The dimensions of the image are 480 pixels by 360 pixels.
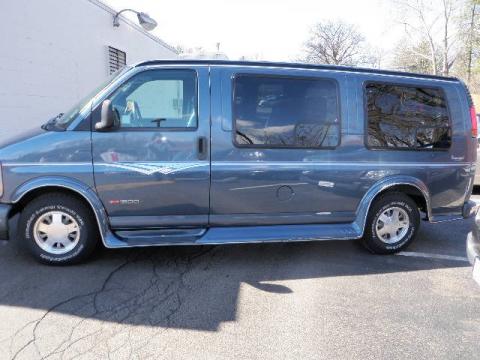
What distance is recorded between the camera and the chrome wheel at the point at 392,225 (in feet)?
15.5

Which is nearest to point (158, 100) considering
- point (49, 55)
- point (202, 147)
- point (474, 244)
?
point (202, 147)

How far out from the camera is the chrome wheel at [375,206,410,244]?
4.72m

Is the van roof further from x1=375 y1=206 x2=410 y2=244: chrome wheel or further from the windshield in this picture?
x1=375 y1=206 x2=410 y2=244: chrome wheel

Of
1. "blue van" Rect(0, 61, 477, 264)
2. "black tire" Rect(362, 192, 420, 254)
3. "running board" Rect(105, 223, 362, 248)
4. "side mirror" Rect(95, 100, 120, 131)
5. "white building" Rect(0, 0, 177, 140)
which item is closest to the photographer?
"side mirror" Rect(95, 100, 120, 131)

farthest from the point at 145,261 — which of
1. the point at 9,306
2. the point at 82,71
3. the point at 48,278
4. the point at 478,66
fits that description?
the point at 478,66

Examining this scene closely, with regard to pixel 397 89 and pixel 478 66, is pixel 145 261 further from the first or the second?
pixel 478 66

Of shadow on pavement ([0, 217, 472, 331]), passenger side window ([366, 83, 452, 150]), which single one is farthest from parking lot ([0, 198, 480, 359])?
passenger side window ([366, 83, 452, 150])

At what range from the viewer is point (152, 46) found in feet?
46.6

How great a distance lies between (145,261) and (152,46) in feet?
37.4

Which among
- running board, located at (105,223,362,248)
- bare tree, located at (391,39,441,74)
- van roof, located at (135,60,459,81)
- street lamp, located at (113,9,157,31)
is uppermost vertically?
bare tree, located at (391,39,441,74)

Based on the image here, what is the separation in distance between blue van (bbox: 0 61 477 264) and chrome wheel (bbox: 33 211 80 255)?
1 centimetres

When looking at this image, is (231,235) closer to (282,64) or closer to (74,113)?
(282,64)

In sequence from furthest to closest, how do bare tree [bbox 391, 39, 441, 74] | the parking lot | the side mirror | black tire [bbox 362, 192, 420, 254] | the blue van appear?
bare tree [bbox 391, 39, 441, 74] < black tire [bbox 362, 192, 420, 254] < the blue van < the side mirror < the parking lot

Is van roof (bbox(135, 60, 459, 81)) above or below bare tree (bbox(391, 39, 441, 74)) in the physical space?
below
